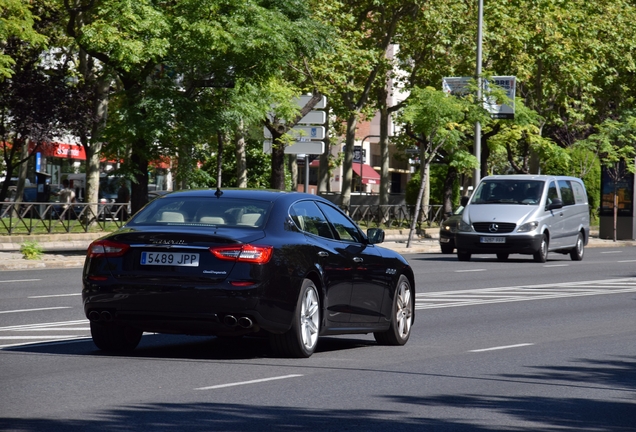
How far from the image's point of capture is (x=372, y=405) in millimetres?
8305

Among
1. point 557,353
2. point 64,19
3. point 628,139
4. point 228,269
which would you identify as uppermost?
point 64,19

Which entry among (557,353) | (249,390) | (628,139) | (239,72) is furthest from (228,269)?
(628,139)

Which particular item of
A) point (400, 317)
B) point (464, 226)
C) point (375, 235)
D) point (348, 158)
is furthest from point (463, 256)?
point (348, 158)

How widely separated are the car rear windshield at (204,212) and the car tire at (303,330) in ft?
2.33

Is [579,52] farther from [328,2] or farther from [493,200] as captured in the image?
[493,200]

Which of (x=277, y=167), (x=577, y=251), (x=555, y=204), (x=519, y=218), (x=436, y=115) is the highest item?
(x=436, y=115)

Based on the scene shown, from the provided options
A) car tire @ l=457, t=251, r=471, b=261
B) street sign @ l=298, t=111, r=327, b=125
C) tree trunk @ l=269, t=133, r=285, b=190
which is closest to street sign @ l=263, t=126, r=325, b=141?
street sign @ l=298, t=111, r=327, b=125

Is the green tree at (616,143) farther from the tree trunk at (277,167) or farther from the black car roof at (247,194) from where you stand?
the black car roof at (247,194)

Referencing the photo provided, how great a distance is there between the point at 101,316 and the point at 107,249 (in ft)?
1.77

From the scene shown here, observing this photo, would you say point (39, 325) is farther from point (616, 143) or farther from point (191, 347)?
point (616, 143)

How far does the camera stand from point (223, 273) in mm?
10055

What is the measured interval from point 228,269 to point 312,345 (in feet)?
3.84

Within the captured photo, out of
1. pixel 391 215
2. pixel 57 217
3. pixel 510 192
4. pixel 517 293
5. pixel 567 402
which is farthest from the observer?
pixel 391 215

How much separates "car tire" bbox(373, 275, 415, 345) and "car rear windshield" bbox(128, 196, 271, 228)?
2038 mm
